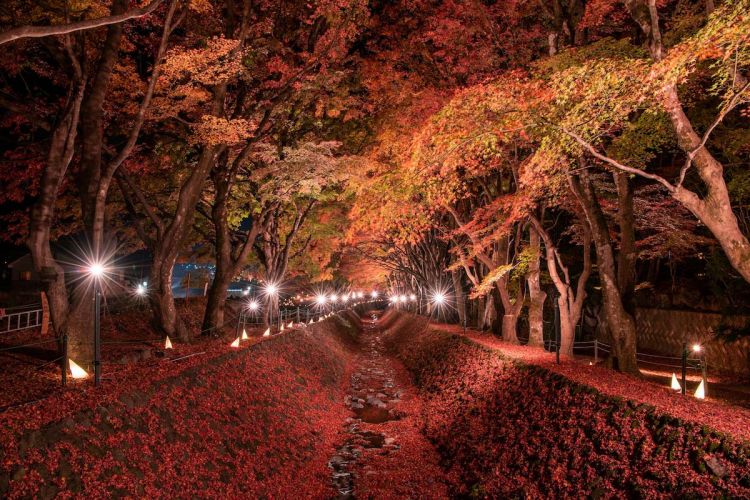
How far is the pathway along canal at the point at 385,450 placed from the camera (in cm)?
996

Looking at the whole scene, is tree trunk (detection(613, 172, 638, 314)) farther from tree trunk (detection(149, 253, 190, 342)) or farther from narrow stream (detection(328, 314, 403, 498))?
tree trunk (detection(149, 253, 190, 342))

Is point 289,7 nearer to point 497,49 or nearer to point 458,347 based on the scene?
point 497,49

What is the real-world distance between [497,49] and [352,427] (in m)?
14.6

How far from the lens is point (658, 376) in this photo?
16.8 meters

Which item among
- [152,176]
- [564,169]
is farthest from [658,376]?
[152,176]

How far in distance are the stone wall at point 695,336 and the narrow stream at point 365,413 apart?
15046 millimetres

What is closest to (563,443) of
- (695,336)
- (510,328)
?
(510,328)

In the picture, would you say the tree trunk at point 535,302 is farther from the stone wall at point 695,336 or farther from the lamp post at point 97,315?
the lamp post at point 97,315

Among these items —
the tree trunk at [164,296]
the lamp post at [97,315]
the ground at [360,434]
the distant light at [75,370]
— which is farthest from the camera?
the tree trunk at [164,296]

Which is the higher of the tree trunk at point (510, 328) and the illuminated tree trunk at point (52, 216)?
the illuminated tree trunk at point (52, 216)

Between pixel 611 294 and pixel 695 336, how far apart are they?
56.2 ft

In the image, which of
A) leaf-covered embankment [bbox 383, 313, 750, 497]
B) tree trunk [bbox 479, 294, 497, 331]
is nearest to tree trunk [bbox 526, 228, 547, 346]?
leaf-covered embankment [bbox 383, 313, 750, 497]

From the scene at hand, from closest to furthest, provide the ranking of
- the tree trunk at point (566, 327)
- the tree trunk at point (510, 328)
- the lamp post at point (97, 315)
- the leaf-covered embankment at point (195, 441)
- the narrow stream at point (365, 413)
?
the leaf-covered embankment at point (195, 441) < the lamp post at point (97, 315) < the narrow stream at point (365, 413) < the tree trunk at point (566, 327) < the tree trunk at point (510, 328)

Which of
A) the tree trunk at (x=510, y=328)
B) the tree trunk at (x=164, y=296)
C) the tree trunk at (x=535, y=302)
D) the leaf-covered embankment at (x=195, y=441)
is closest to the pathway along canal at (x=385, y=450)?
the leaf-covered embankment at (x=195, y=441)
